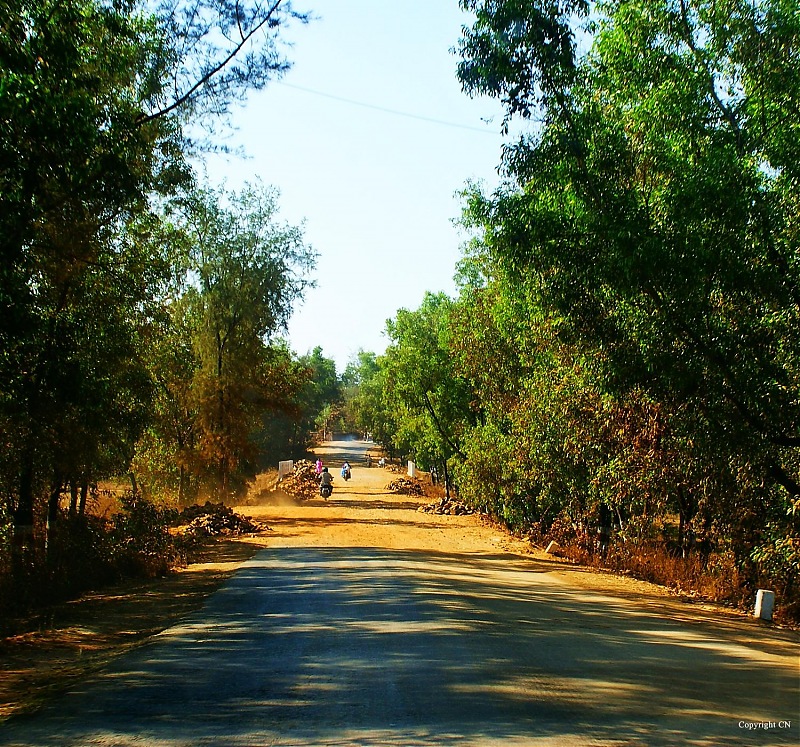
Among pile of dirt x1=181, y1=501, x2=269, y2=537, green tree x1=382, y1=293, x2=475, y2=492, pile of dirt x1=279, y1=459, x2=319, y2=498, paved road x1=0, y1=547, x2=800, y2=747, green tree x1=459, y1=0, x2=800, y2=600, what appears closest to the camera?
paved road x1=0, y1=547, x2=800, y2=747

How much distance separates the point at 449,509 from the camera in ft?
136

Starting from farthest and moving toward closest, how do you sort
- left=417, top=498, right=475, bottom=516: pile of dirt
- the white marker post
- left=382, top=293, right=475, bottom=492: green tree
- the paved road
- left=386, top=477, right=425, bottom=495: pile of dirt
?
left=386, top=477, right=425, bottom=495: pile of dirt → left=417, top=498, right=475, bottom=516: pile of dirt → left=382, top=293, right=475, bottom=492: green tree → the white marker post → the paved road

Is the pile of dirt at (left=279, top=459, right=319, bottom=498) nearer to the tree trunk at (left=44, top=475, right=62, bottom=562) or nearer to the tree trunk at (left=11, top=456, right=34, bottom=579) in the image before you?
the tree trunk at (left=44, top=475, right=62, bottom=562)

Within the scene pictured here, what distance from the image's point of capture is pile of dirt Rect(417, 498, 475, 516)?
40.7 metres

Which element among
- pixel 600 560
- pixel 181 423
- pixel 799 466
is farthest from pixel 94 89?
pixel 181 423

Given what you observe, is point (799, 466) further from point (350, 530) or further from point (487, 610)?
point (350, 530)

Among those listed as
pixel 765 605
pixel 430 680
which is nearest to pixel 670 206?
pixel 765 605

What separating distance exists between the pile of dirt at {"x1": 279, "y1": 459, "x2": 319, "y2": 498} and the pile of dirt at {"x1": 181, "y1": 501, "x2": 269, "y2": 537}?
18.4 m

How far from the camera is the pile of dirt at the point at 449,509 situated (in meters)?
40.7

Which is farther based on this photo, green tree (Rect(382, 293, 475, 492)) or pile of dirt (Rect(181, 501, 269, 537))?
green tree (Rect(382, 293, 475, 492))

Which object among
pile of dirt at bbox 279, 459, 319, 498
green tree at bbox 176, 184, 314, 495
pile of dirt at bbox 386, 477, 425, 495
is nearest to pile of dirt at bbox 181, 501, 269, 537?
green tree at bbox 176, 184, 314, 495

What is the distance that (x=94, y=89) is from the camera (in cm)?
1062

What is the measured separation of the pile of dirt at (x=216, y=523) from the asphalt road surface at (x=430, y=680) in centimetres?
1319

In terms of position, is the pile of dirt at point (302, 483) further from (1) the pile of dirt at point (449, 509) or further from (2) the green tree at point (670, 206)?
(2) the green tree at point (670, 206)
